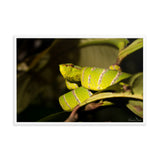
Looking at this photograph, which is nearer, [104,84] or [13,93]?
[104,84]

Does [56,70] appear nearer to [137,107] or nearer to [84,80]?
[84,80]

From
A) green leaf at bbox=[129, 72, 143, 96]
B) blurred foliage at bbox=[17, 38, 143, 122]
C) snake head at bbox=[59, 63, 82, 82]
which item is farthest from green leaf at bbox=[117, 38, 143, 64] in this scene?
snake head at bbox=[59, 63, 82, 82]

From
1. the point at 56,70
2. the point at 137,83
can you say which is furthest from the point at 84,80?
the point at 137,83

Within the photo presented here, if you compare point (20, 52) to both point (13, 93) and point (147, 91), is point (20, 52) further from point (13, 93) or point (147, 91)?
point (147, 91)
